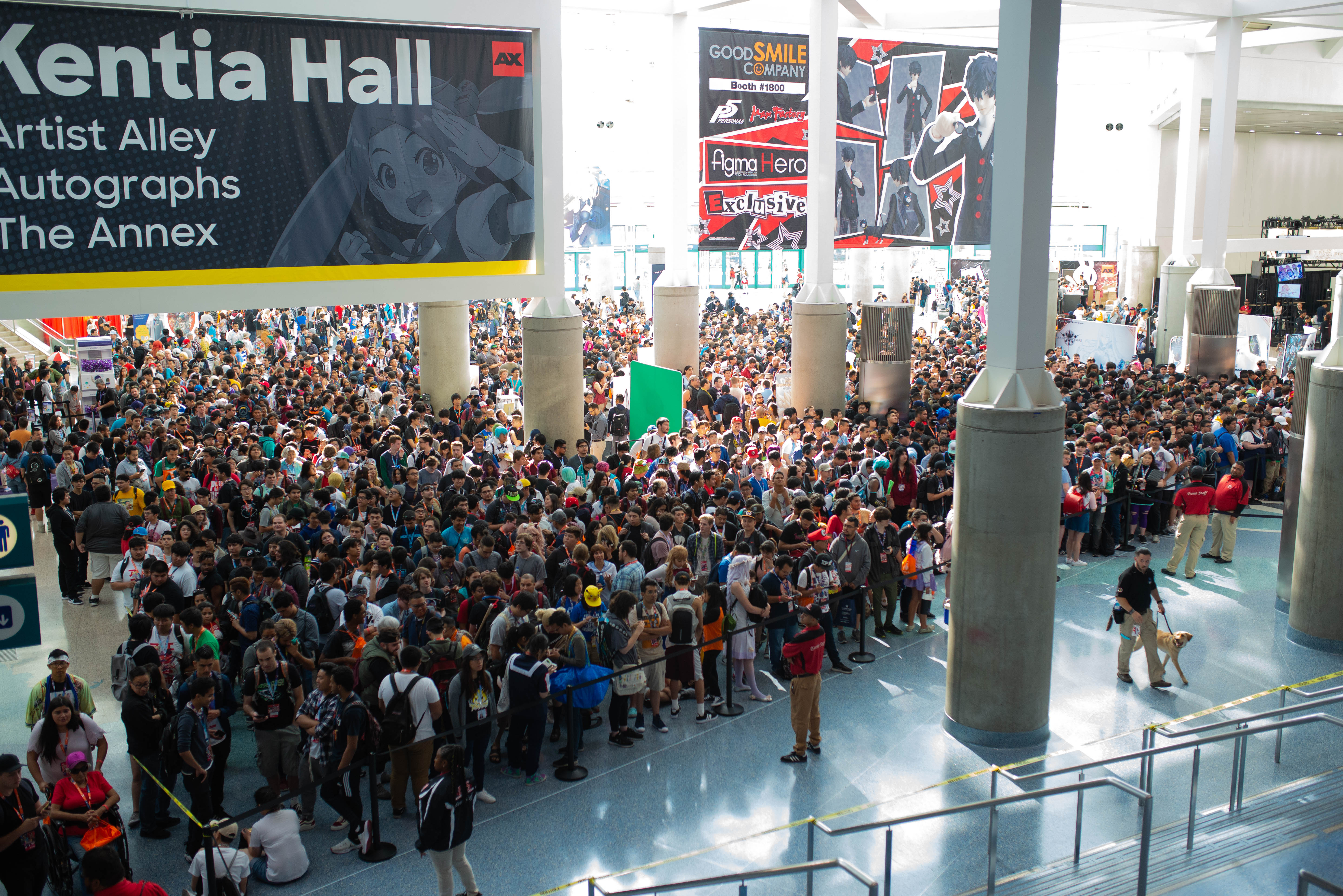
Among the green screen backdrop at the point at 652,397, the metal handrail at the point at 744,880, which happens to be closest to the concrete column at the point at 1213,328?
the green screen backdrop at the point at 652,397

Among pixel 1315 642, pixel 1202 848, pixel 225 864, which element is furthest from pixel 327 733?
pixel 1315 642

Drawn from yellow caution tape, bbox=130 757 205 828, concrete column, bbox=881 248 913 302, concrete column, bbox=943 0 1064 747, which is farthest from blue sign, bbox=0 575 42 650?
concrete column, bbox=881 248 913 302

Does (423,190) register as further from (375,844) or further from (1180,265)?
(1180,265)

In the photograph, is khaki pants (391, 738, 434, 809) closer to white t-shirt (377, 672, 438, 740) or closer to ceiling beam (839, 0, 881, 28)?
white t-shirt (377, 672, 438, 740)

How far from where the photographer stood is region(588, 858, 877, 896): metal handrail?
4965 millimetres

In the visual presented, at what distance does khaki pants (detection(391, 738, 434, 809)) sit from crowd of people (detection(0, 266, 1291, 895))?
0.02 m

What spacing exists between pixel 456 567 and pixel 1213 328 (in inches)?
869

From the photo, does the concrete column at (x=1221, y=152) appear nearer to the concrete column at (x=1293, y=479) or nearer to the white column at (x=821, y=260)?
the white column at (x=821, y=260)

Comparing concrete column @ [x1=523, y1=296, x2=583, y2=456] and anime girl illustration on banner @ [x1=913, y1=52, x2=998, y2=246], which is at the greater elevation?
anime girl illustration on banner @ [x1=913, y1=52, x2=998, y2=246]

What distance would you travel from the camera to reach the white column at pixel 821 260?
20078 mm

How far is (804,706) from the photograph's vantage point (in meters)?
7.91

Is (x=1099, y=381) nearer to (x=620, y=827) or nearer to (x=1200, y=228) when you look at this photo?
(x=620, y=827)

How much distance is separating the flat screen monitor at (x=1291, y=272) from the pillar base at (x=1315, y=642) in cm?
2657

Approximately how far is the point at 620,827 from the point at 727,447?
827cm
